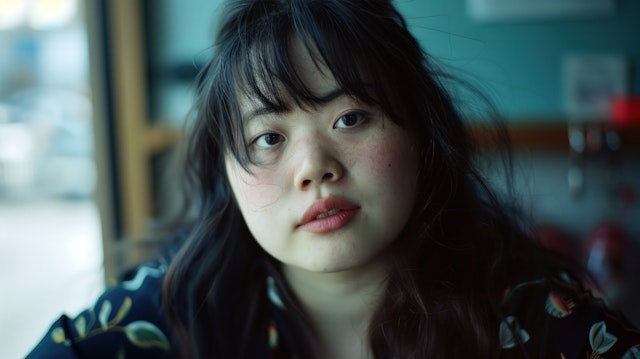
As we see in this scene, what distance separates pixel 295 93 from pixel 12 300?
3.19 ft

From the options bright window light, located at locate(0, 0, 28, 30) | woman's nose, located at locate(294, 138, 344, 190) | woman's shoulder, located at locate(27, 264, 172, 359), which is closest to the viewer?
woman's nose, located at locate(294, 138, 344, 190)

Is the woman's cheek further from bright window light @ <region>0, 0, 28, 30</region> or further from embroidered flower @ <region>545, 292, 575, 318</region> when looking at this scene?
bright window light @ <region>0, 0, 28, 30</region>

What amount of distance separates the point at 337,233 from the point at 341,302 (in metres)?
0.12

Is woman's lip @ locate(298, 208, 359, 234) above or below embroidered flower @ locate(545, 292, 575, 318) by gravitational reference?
above

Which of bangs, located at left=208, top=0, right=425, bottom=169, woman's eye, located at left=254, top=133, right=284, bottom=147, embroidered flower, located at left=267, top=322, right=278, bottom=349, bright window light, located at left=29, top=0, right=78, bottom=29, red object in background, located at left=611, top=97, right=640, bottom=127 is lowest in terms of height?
embroidered flower, located at left=267, top=322, right=278, bottom=349

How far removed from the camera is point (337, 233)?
0.62 meters

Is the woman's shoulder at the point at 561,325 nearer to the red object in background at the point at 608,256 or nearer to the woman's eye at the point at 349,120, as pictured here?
the woman's eye at the point at 349,120

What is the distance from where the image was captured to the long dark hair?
0.64 meters

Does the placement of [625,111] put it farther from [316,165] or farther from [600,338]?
[316,165]

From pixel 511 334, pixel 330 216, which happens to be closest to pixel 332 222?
pixel 330 216

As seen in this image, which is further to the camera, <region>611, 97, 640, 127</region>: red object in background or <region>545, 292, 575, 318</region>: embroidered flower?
<region>611, 97, 640, 127</region>: red object in background

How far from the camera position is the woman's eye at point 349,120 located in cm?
63

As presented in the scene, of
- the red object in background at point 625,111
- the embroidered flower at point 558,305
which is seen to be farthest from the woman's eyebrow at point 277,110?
the red object in background at point 625,111

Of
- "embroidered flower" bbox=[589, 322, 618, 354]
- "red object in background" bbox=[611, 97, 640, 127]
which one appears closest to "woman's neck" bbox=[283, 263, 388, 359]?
"embroidered flower" bbox=[589, 322, 618, 354]
